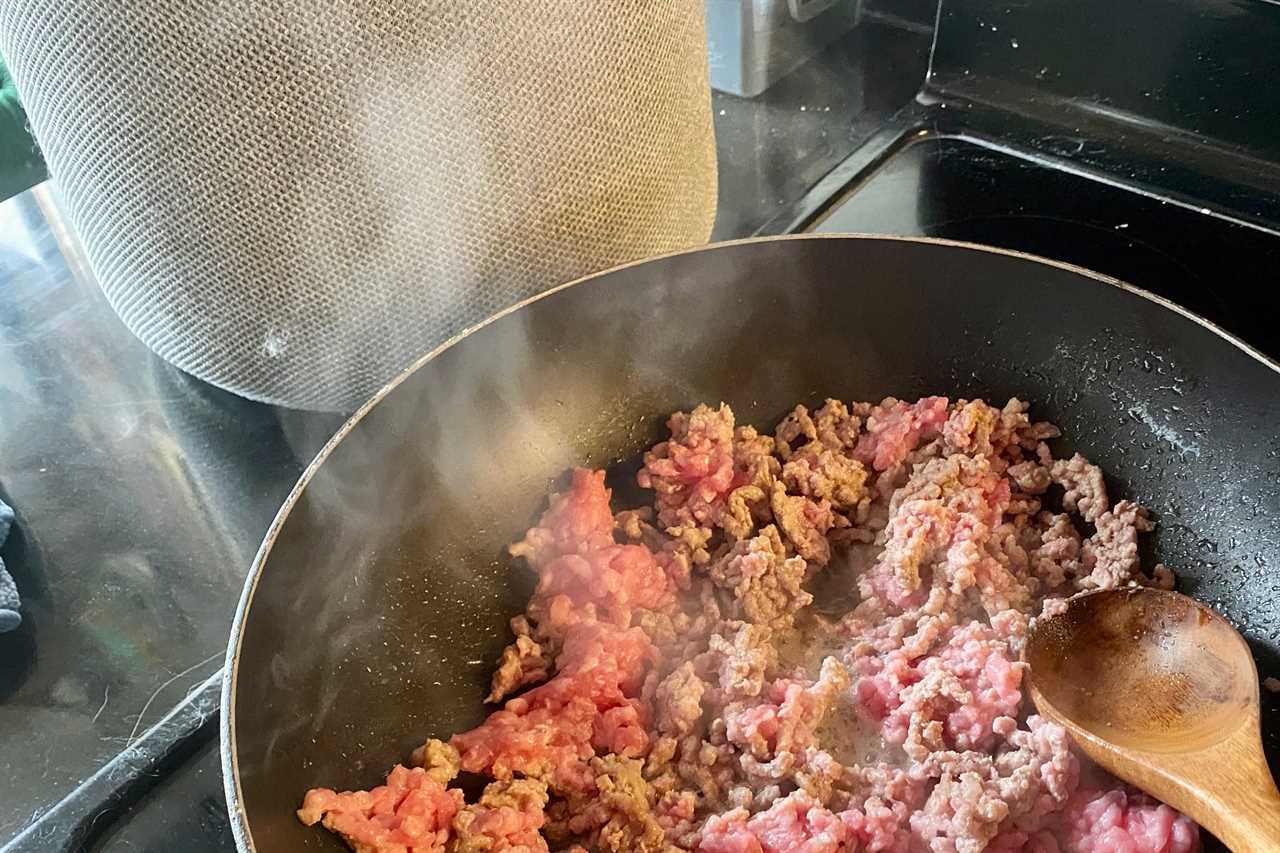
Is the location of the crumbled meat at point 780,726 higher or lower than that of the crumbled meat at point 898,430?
lower

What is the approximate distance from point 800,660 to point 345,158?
726 millimetres

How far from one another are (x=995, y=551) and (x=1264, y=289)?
57 cm

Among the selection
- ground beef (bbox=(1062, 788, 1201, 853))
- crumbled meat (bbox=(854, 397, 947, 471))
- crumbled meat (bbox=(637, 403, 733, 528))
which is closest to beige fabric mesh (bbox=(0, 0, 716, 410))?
crumbled meat (bbox=(637, 403, 733, 528))

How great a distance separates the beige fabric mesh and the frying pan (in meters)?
0.10

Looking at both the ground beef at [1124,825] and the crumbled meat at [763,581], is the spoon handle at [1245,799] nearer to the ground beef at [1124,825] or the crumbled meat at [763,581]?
the ground beef at [1124,825]

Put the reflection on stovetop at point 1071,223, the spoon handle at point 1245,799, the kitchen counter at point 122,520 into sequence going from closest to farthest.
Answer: the spoon handle at point 1245,799
the kitchen counter at point 122,520
the reflection on stovetop at point 1071,223

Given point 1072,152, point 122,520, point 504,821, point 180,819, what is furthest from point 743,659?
point 1072,152

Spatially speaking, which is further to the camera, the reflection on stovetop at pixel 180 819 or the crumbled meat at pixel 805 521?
the crumbled meat at pixel 805 521

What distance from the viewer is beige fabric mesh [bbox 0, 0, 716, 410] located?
0.98 metres

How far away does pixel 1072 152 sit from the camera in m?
1.64

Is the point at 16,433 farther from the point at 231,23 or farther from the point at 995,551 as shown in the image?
the point at 995,551

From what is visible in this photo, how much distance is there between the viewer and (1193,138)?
1.61m

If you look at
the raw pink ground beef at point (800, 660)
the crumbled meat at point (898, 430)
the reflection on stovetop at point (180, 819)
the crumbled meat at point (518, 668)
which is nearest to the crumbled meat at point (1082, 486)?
the raw pink ground beef at point (800, 660)

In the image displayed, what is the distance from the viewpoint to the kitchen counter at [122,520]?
109cm
